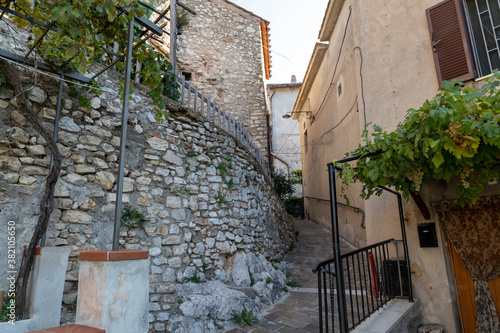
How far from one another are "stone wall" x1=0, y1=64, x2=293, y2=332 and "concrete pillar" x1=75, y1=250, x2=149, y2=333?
4.98 feet

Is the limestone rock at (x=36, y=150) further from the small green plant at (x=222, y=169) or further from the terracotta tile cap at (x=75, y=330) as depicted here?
the small green plant at (x=222, y=169)

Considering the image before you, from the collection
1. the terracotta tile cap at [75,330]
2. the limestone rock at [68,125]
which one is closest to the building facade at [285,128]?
the limestone rock at [68,125]

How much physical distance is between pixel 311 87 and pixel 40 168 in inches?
378

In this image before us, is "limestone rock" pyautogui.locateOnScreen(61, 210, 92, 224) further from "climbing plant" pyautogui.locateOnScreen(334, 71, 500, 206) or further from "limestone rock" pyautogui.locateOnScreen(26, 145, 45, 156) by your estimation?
"climbing plant" pyautogui.locateOnScreen(334, 71, 500, 206)

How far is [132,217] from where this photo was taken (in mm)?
3994

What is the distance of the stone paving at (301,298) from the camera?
4109 millimetres

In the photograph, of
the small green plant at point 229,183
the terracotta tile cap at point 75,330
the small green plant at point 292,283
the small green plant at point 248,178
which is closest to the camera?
the terracotta tile cap at point 75,330

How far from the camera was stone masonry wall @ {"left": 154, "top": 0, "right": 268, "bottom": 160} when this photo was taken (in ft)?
34.2

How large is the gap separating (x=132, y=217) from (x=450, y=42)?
16.8 ft

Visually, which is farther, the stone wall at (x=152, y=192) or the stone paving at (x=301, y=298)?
the stone paving at (x=301, y=298)

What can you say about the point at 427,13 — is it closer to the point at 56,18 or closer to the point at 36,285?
the point at 56,18

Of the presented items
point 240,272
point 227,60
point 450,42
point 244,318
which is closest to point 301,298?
point 240,272

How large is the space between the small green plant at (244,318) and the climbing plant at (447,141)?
2527 mm

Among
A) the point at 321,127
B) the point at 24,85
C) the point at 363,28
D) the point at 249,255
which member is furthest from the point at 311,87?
the point at 24,85
